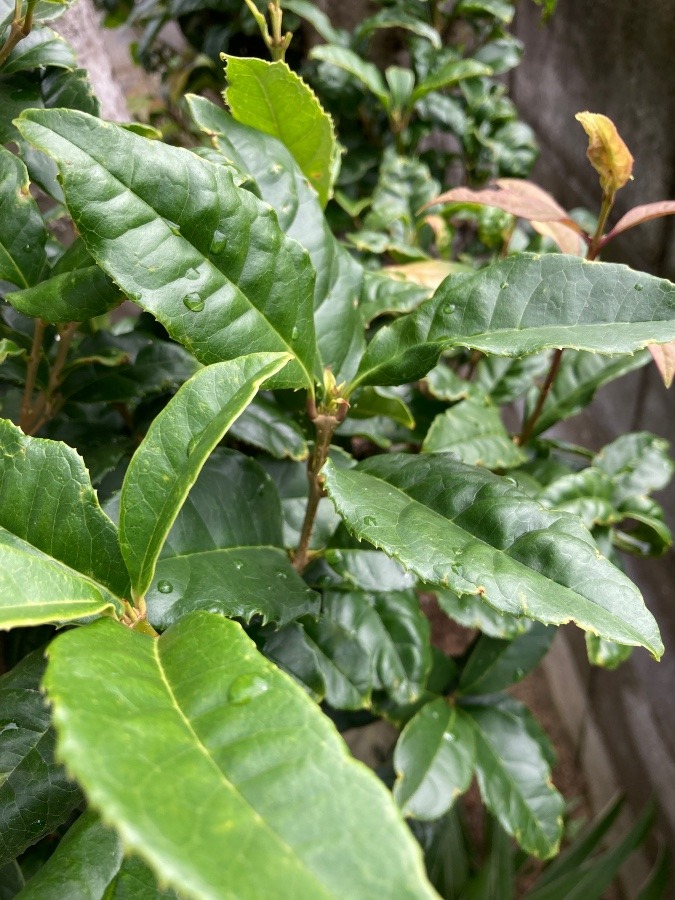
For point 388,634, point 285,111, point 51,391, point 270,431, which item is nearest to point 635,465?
point 388,634

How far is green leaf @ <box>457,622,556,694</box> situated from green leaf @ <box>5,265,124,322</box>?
777mm

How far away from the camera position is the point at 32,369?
681 millimetres

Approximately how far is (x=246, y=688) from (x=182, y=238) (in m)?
0.32

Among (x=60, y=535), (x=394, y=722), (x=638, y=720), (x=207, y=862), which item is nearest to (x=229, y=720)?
(x=207, y=862)

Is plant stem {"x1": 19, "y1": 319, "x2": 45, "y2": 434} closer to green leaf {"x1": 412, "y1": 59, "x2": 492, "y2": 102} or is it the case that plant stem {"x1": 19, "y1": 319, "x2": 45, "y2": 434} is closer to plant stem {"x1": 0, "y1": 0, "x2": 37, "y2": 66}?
plant stem {"x1": 0, "y1": 0, "x2": 37, "y2": 66}

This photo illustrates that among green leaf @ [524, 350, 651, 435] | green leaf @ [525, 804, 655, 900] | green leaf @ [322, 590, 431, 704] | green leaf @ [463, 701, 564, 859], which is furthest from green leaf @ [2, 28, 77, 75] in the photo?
green leaf @ [525, 804, 655, 900]

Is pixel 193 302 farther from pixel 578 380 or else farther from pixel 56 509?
pixel 578 380

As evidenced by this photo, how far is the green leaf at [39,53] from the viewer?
0.63 meters

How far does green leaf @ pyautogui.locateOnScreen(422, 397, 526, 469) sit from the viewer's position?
0.79m

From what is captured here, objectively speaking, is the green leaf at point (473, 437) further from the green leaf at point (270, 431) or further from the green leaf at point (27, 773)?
the green leaf at point (27, 773)

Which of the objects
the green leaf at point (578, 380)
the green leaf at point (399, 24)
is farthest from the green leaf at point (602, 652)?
the green leaf at point (399, 24)

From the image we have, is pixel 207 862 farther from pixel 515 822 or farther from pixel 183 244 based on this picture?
pixel 515 822

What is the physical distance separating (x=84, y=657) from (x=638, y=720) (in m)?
1.58

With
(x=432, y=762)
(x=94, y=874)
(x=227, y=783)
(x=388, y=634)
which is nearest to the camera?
(x=227, y=783)
